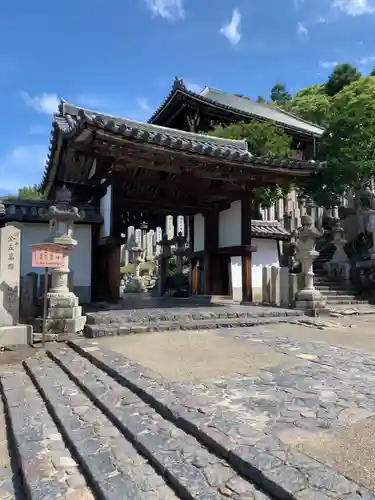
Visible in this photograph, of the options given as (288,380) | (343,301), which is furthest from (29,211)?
(343,301)

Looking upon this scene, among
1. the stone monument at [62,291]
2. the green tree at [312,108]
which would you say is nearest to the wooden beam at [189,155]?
the stone monument at [62,291]

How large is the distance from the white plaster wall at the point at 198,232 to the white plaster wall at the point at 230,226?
31.1 inches

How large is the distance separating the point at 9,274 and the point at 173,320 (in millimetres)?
3682

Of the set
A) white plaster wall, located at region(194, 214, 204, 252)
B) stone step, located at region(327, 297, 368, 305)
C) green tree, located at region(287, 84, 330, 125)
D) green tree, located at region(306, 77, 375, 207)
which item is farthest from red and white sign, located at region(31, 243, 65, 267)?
green tree, located at region(287, 84, 330, 125)

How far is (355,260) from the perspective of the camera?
17375 millimetres

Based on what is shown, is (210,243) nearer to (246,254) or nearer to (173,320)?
(246,254)

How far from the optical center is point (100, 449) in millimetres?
3115

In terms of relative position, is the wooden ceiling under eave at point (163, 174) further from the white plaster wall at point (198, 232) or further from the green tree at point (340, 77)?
the green tree at point (340, 77)

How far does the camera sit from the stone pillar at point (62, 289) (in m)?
7.80

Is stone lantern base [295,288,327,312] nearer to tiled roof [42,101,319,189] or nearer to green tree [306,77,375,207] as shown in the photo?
tiled roof [42,101,319,189]

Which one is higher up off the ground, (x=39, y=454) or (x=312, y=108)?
(x=312, y=108)

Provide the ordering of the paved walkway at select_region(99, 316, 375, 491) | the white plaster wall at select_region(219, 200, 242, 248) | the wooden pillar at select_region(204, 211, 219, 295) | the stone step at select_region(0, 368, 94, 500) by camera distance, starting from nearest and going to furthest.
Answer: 1. the stone step at select_region(0, 368, 94, 500)
2. the paved walkway at select_region(99, 316, 375, 491)
3. the white plaster wall at select_region(219, 200, 242, 248)
4. the wooden pillar at select_region(204, 211, 219, 295)

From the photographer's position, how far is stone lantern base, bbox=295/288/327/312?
1120cm

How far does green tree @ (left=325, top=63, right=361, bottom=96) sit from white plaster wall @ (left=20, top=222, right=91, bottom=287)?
36.5m
